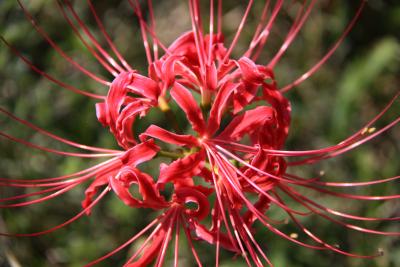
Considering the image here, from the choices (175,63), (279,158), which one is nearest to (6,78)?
(175,63)

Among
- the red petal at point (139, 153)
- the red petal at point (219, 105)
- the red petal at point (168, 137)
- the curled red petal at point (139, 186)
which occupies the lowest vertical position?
the curled red petal at point (139, 186)

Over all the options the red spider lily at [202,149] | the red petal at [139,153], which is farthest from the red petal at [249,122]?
the red petal at [139,153]

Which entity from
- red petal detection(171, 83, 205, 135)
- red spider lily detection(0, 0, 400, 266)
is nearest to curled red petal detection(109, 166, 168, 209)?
red spider lily detection(0, 0, 400, 266)

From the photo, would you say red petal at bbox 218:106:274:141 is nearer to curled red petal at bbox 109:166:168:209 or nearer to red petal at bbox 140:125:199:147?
red petal at bbox 140:125:199:147

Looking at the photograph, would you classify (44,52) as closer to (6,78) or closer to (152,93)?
(6,78)

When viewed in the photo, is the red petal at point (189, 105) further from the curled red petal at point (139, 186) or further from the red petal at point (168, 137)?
the curled red petal at point (139, 186)

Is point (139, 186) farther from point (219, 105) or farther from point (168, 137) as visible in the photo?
point (219, 105)

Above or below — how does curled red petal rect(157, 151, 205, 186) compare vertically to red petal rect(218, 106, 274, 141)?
below

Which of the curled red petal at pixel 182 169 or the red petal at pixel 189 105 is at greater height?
the red petal at pixel 189 105

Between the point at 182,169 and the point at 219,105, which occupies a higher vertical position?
the point at 219,105

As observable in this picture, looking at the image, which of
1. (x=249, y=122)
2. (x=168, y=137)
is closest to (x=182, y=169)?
(x=168, y=137)

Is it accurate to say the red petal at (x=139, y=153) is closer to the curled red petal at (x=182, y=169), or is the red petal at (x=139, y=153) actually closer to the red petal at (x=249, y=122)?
the curled red petal at (x=182, y=169)
